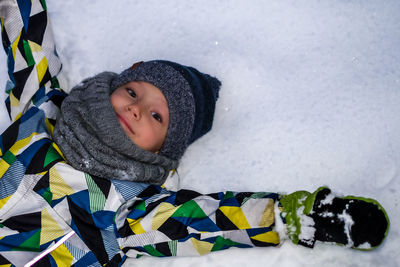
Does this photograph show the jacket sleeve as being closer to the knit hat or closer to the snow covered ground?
the snow covered ground

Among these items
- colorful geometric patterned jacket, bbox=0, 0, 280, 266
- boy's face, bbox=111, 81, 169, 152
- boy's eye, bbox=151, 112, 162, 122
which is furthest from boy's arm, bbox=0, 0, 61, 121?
boy's eye, bbox=151, 112, 162, 122

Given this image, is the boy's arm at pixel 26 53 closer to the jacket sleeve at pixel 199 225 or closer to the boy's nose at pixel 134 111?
the boy's nose at pixel 134 111

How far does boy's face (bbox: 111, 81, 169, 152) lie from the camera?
105 cm

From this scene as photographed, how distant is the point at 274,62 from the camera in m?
1.27

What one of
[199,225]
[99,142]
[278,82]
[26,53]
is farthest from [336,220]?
[26,53]

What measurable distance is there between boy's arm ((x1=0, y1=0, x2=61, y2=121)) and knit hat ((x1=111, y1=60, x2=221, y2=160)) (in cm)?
23

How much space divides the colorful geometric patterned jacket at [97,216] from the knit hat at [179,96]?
0.15m

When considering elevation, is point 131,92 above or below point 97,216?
above

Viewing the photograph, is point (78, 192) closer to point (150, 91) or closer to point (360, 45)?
point (150, 91)

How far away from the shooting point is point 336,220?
36.4 inches

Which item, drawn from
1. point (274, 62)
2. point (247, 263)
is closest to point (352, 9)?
point (274, 62)

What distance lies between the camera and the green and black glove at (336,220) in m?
0.91

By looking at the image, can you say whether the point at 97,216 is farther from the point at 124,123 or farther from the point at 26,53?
the point at 26,53

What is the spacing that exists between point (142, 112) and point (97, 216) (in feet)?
0.96
